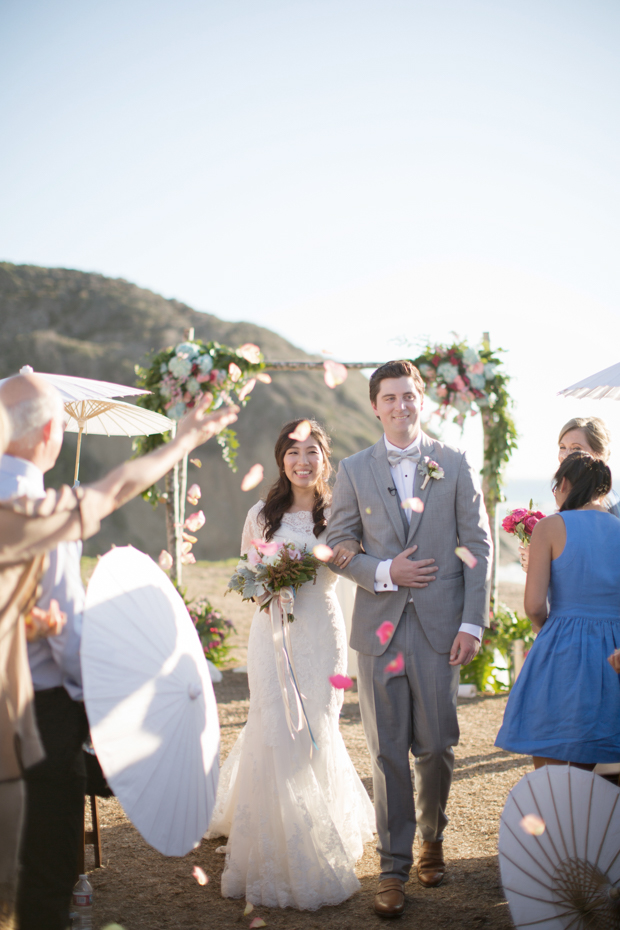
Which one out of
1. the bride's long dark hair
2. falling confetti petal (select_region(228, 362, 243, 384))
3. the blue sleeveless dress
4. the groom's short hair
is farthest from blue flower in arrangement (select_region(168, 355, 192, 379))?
the blue sleeveless dress

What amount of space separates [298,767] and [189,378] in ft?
16.7

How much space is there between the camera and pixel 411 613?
3477 millimetres

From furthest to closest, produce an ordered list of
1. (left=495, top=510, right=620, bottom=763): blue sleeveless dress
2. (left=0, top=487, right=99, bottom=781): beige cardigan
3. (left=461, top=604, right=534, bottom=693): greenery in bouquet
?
(left=461, top=604, right=534, bottom=693): greenery in bouquet < (left=495, top=510, right=620, bottom=763): blue sleeveless dress < (left=0, top=487, right=99, bottom=781): beige cardigan

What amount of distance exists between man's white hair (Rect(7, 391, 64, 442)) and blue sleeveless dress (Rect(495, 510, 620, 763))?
2.17 m

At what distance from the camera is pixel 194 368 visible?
7738mm

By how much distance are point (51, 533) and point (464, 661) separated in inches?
84.5

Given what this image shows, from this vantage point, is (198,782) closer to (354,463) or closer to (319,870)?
(319,870)

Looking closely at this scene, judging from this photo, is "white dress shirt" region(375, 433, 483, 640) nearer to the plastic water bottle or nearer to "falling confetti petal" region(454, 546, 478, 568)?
"falling confetti petal" region(454, 546, 478, 568)

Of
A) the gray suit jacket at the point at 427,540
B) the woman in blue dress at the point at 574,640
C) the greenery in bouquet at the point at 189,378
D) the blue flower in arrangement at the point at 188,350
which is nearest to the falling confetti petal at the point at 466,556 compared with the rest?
the gray suit jacket at the point at 427,540

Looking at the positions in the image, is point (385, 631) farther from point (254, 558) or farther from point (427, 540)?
point (254, 558)

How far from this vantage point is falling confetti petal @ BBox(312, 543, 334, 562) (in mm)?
3654

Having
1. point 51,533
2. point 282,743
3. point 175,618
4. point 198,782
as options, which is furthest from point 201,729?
point 282,743

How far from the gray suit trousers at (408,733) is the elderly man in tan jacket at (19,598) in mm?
1798

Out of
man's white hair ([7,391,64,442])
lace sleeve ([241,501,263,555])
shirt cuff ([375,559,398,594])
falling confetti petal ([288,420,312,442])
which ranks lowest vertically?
shirt cuff ([375,559,398,594])
